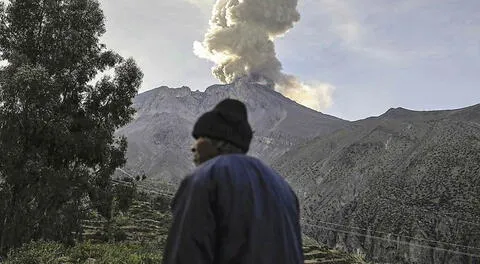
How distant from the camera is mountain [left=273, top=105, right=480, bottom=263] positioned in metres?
60.2

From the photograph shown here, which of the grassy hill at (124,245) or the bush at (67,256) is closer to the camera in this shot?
Result: the bush at (67,256)

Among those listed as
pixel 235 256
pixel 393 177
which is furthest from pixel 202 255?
pixel 393 177

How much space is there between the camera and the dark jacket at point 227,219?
Answer: 8.23 feet

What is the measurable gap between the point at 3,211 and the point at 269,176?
1831cm

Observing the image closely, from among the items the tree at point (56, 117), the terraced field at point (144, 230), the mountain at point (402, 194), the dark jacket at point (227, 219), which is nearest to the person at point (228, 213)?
the dark jacket at point (227, 219)

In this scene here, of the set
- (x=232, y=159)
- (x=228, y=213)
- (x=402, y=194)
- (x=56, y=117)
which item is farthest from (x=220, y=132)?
(x=402, y=194)

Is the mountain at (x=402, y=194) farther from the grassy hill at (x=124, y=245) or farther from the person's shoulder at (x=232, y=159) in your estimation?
the person's shoulder at (x=232, y=159)

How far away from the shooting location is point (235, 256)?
256cm

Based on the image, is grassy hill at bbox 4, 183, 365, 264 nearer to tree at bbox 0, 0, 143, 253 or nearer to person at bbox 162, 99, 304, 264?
tree at bbox 0, 0, 143, 253

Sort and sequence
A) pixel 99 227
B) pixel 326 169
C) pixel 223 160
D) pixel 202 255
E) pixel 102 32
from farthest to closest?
pixel 326 169 < pixel 99 227 < pixel 102 32 < pixel 223 160 < pixel 202 255

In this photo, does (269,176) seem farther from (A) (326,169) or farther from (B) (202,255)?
(A) (326,169)

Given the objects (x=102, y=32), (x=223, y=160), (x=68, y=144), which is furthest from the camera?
(x=102, y=32)

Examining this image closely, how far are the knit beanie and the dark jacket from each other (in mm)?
175

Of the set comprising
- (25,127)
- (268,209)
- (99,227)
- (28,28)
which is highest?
(28,28)
